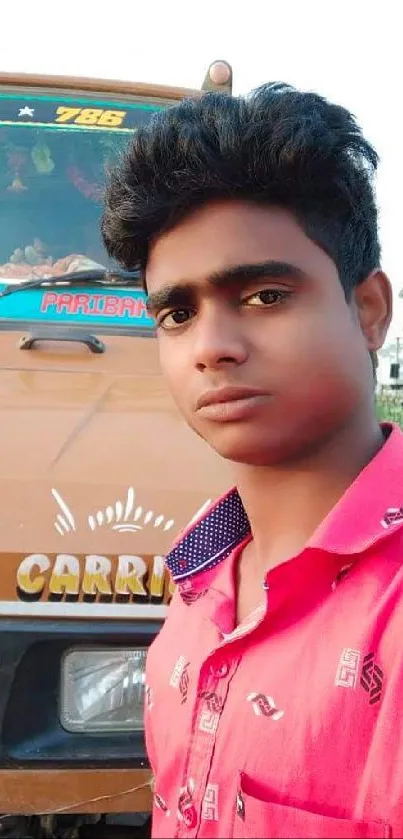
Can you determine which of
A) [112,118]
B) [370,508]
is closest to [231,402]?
[370,508]

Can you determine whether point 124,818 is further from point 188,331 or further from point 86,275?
point 188,331

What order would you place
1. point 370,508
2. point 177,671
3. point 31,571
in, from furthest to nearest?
point 31,571
point 177,671
point 370,508

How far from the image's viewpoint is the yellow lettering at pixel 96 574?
168 centimetres

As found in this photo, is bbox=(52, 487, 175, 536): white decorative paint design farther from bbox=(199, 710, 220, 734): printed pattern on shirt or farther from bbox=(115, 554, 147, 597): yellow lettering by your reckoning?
bbox=(199, 710, 220, 734): printed pattern on shirt

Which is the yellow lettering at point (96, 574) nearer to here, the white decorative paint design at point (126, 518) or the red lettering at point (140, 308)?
the white decorative paint design at point (126, 518)

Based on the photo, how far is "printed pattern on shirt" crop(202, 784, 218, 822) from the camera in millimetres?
834

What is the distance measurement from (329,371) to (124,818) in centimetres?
172

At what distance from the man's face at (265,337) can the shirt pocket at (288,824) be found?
0.33 m

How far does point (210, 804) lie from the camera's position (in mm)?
839

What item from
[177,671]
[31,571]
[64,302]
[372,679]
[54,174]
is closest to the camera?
[372,679]

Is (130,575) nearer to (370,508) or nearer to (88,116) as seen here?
(370,508)

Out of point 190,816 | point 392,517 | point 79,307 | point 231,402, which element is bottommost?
point 190,816

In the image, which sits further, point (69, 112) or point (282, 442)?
point (69, 112)

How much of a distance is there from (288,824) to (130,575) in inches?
38.3
